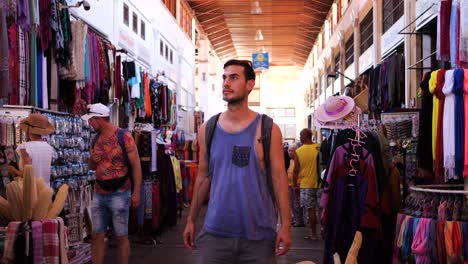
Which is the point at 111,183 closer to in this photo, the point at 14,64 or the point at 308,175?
the point at 14,64

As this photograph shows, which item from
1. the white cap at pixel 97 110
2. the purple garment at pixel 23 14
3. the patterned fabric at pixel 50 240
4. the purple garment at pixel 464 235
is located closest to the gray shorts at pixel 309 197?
the white cap at pixel 97 110

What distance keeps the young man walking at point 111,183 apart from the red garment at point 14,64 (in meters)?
1.62

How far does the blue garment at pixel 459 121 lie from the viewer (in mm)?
5188

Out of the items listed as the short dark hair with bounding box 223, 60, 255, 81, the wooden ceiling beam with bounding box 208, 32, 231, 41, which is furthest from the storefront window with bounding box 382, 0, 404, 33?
the wooden ceiling beam with bounding box 208, 32, 231, 41

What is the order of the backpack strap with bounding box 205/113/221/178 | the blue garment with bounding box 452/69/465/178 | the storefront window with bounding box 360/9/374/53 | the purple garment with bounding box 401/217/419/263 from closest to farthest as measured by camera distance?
the backpack strap with bounding box 205/113/221/178, the purple garment with bounding box 401/217/419/263, the blue garment with bounding box 452/69/465/178, the storefront window with bounding box 360/9/374/53

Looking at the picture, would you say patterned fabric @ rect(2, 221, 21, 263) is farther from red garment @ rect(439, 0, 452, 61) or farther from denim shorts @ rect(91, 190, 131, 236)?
red garment @ rect(439, 0, 452, 61)

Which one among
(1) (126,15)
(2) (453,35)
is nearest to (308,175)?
(2) (453,35)

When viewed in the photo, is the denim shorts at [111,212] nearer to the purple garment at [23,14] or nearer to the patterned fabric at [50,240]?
the patterned fabric at [50,240]

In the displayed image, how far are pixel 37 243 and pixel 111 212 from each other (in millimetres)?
1962

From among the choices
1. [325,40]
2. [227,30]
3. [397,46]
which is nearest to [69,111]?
[397,46]

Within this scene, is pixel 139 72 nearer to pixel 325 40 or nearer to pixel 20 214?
pixel 20 214

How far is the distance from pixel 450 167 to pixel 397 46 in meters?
8.93

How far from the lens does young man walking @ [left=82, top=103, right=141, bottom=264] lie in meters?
5.88

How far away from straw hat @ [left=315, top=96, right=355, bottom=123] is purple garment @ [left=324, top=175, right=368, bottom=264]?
708mm
